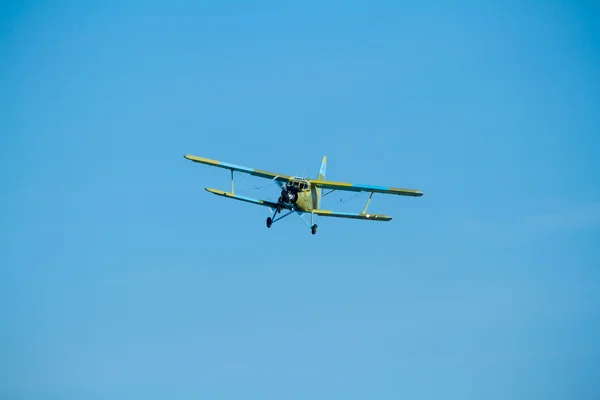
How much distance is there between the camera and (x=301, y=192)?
56656mm

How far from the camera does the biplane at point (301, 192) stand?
56.6 meters

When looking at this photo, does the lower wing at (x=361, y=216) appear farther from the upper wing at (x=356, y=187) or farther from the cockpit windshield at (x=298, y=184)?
the cockpit windshield at (x=298, y=184)

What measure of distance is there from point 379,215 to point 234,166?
31.8 ft

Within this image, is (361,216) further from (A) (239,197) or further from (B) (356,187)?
(A) (239,197)

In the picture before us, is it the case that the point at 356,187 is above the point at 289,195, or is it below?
above

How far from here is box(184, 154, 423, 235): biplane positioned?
2227 inches

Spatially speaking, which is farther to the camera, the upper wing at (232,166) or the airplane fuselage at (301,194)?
the upper wing at (232,166)

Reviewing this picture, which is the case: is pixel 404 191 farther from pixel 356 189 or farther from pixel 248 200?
pixel 248 200

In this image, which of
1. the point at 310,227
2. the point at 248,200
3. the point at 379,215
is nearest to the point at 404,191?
the point at 379,215

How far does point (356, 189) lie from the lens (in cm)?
5897

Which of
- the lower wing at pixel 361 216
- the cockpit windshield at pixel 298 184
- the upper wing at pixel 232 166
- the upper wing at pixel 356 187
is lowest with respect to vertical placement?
the lower wing at pixel 361 216

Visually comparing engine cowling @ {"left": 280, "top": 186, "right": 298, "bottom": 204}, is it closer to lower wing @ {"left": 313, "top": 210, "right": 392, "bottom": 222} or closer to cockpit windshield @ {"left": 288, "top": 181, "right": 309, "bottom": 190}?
cockpit windshield @ {"left": 288, "top": 181, "right": 309, "bottom": 190}

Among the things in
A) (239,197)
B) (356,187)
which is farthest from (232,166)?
(356,187)

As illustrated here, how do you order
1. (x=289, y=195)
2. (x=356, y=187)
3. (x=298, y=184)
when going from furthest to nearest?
(x=356, y=187) → (x=298, y=184) → (x=289, y=195)
